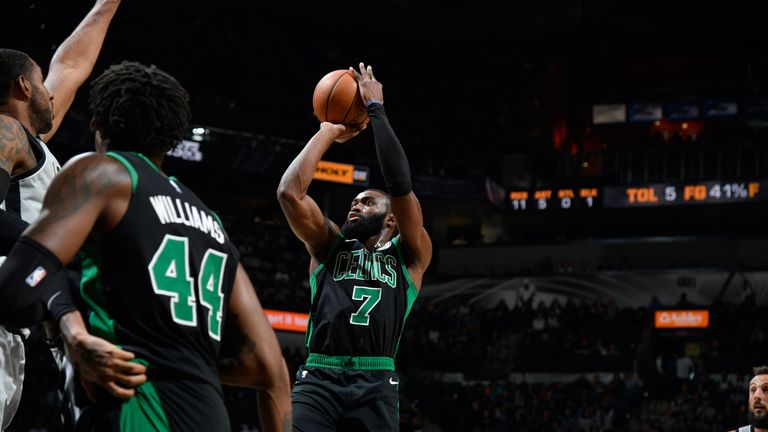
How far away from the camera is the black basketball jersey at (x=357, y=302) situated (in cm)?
510

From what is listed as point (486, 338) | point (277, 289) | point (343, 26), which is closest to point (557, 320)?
point (486, 338)

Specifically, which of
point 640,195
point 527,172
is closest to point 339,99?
point 640,195

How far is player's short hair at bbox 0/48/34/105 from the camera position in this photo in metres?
3.89

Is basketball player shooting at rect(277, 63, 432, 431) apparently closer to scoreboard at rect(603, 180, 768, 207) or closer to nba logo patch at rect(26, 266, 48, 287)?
nba logo patch at rect(26, 266, 48, 287)

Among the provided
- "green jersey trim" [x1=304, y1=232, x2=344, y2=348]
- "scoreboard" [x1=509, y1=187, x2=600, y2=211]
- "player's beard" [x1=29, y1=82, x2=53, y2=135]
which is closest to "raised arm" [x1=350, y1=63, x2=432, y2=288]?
"green jersey trim" [x1=304, y1=232, x2=344, y2=348]

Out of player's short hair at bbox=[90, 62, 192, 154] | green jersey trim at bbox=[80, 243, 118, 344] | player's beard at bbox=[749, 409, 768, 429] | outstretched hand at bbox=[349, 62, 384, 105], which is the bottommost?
player's beard at bbox=[749, 409, 768, 429]

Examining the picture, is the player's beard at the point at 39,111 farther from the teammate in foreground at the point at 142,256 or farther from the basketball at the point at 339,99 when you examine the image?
the basketball at the point at 339,99

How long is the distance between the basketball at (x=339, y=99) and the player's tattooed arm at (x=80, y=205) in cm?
312

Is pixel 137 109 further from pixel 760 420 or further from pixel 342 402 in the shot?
pixel 760 420

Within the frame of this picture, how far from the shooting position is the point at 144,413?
2.50 m

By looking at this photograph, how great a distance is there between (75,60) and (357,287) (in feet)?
6.44

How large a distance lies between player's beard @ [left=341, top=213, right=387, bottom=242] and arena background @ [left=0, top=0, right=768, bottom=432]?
552 inches

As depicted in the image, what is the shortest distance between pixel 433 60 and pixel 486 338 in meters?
12.9

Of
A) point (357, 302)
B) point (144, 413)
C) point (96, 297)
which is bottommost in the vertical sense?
point (357, 302)
